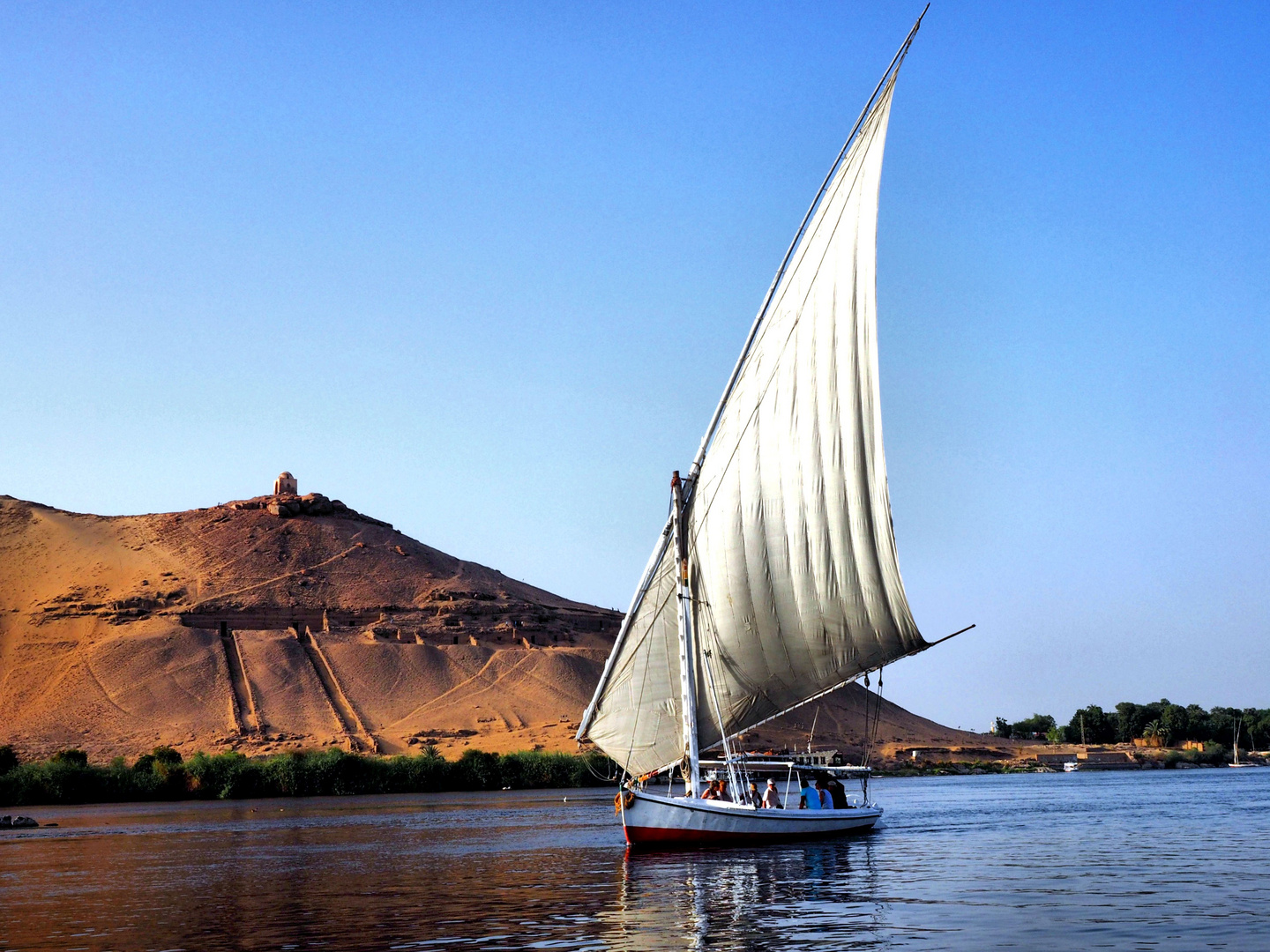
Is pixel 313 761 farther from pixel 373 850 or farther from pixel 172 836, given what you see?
pixel 373 850

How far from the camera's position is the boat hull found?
84.6 feet

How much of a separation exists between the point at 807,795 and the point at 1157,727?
342 feet

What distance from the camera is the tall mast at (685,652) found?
85.3ft

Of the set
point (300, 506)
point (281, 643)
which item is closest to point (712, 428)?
point (281, 643)

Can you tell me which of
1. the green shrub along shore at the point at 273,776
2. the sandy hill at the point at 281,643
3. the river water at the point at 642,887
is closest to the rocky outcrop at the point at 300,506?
the sandy hill at the point at 281,643

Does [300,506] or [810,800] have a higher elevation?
[300,506]

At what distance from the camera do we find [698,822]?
85.6 ft

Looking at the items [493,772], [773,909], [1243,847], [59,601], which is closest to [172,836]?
[773,909]

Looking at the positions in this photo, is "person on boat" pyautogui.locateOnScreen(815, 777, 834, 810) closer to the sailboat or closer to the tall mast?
the sailboat

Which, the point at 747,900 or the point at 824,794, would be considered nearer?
the point at 747,900

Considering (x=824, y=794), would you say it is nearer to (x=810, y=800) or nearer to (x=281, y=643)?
(x=810, y=800)

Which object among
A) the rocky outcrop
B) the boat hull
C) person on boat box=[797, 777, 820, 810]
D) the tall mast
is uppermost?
the rocky outcrop

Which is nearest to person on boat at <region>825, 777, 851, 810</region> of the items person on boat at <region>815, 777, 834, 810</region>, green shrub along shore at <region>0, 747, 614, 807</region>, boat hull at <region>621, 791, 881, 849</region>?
person on boat at <region>815, 777, 834, 810</region>

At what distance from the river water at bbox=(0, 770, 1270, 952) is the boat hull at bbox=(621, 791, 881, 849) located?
0.34 meters
